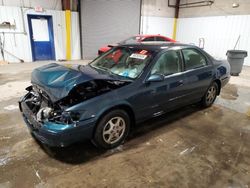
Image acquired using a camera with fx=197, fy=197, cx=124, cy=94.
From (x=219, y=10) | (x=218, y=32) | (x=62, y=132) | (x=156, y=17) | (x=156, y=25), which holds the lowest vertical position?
(x=62, y=132)

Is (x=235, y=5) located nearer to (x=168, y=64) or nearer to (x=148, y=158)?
(x=168, y=64)

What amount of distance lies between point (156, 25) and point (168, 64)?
1073 centimetres

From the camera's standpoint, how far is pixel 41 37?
362 inches

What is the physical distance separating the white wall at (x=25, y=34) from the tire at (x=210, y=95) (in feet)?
25.5

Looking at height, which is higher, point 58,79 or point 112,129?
point 58,79

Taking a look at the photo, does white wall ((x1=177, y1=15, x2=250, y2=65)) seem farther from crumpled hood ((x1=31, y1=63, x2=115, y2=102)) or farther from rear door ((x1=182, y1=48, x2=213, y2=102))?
crumpled hood ((x1=31, y1=63, x2=115, y2=102))

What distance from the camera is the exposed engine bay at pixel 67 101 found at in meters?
2.16

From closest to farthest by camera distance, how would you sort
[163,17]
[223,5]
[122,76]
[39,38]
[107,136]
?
1. [107,136]
2. [122,76]
3. [39,38]
4. [223,5]
5. [163,17]

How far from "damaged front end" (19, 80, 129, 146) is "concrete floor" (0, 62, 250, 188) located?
358 millimetres

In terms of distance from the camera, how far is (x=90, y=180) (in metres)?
2.06

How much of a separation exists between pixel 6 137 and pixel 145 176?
211cm

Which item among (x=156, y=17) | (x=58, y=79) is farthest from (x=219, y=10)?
(x=58, y=79)

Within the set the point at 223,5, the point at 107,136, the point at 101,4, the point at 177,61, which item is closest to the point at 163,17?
the point at 223,5

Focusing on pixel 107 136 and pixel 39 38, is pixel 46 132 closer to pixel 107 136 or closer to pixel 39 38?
pixel 107 136
